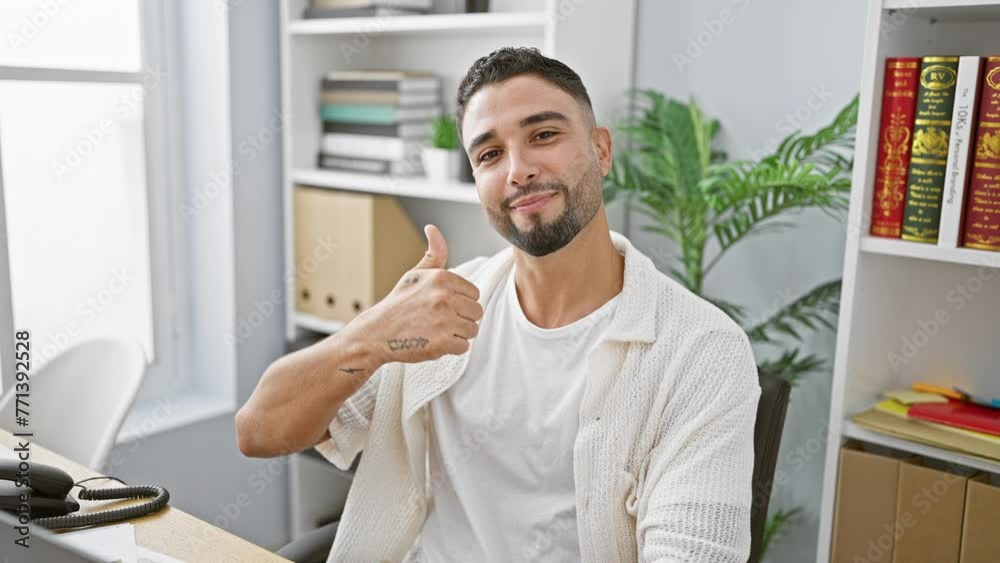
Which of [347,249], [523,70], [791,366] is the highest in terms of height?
[523,70]

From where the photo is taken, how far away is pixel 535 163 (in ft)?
4.83

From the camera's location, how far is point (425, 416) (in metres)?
1.61

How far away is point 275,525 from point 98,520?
167cm

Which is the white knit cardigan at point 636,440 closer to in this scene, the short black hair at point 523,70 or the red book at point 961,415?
the short black hair at point 523,70

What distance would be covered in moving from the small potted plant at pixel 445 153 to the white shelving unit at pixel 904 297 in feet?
3.72

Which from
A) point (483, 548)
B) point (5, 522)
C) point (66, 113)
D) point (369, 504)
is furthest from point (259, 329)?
point (5, 522)

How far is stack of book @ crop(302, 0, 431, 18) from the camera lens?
2.45m

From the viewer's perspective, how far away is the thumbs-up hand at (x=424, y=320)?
1366mm

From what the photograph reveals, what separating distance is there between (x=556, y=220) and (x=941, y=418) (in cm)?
84

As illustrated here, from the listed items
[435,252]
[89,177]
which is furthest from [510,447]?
[89,177]

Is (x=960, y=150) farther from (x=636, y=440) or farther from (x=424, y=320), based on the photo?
(x=424, y=320)

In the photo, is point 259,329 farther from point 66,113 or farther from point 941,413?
point 941,413

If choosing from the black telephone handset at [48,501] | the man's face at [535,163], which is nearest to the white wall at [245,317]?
the black telephone handset at [48,501]

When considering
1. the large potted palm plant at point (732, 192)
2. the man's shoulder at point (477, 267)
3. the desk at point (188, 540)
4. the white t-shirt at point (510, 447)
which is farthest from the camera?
the large potted palm plant at point (732, 192)
